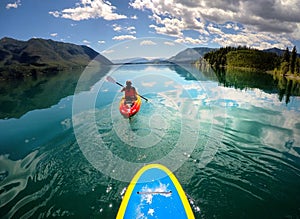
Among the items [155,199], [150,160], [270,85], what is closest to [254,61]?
[270,85]

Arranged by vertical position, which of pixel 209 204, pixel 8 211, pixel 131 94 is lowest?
pixel 8 211

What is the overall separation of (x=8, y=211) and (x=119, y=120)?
45.4 feet

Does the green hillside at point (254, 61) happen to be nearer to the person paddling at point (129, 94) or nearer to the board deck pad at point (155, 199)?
the person paddling at point (129, 94)

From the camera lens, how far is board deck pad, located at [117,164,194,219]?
8812 millimetres

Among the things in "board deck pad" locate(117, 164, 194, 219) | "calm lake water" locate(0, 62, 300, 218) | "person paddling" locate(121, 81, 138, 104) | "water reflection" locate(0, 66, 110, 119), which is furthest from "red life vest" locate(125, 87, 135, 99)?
"water reflection" locate(0, 66, 110, 119)

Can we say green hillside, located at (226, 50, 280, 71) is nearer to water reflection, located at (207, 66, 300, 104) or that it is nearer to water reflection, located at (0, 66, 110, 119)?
water reflection, located at (207, 66, 300, 104)

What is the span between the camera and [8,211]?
10414 millimetres

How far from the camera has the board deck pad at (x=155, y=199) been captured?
8.81 m

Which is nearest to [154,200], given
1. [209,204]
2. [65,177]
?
[209,204]

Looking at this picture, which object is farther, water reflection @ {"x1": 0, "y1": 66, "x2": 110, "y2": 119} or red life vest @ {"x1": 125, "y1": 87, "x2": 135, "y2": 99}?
water reflection @ {"x1": 0, "y1": 66, "x2": 110, "y2": 119}

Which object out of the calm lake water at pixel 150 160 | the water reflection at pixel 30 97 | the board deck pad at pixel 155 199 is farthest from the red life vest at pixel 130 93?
the water reflection at pixel 30 97

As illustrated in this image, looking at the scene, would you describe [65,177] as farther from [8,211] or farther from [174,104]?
[174,104]

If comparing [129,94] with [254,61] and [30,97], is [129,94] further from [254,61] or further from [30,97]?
[254,61]

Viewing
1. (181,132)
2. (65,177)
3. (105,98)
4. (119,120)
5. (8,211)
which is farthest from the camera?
(105,98)
